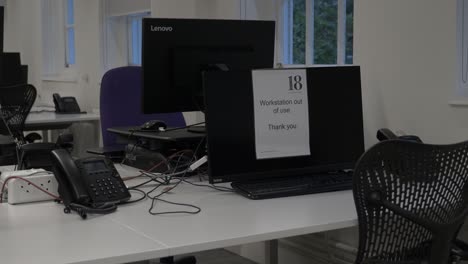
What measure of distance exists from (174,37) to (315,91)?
571 millimetres

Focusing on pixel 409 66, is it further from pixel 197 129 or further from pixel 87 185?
pixel 87 185

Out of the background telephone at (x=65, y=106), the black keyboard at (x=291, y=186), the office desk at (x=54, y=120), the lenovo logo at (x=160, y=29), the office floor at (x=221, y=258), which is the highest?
the lenovo logo at (x=160, y=29)

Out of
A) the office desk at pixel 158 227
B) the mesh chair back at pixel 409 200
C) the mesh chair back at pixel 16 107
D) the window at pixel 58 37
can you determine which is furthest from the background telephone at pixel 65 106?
the mesh chair back at pixel 409 200

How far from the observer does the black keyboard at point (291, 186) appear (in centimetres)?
191

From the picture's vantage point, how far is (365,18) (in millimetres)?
2689

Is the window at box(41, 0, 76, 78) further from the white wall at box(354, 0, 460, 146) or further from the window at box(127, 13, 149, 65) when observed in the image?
the white wall at box(354, 0, 460, 146)

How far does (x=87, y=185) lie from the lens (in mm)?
1753

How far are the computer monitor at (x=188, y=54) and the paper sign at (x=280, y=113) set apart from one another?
10.3 inches

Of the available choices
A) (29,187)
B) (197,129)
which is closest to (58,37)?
(197,129)

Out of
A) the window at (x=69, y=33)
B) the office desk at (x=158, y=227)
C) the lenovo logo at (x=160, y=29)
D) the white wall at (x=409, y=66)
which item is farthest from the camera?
the window at (x=69, y=33)

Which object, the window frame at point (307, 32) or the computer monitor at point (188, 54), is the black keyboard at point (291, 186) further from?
the window frame at point (307, 32)

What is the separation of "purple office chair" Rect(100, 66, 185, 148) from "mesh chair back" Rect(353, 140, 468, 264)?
1766 millimetres

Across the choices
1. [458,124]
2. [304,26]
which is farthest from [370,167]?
[304,26]

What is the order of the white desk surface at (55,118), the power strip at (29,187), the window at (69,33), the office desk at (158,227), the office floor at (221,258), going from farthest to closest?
the window at (69,33)
the white desk surface at (55,118)
the office floor at (221,258)
the power strip at (29,187)
the office desk at (158,227)
